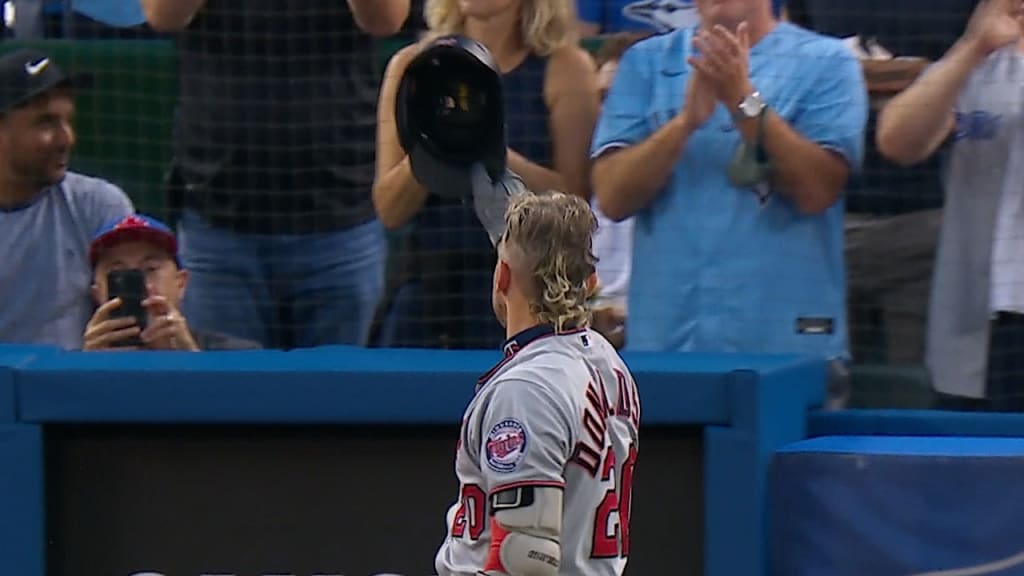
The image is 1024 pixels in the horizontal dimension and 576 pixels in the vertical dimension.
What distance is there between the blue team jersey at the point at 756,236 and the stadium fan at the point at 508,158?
0.25 metres

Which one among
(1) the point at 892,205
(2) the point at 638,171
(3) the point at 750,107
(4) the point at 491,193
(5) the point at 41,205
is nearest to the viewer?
(4) the point at 491,193

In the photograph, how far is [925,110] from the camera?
4457 mm

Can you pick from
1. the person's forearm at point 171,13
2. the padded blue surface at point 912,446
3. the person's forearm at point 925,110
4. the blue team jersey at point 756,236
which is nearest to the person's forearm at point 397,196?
the blue team jersey at point 756,236

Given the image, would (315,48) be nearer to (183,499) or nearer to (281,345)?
(281,345)

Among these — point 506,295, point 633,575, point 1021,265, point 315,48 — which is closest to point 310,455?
point 633,575

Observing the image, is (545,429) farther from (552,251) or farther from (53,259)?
(53,259)

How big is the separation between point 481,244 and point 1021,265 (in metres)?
1.43

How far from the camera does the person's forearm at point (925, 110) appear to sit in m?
4.41

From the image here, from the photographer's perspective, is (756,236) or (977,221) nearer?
(756,236)

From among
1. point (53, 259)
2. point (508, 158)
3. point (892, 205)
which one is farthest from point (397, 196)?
point (892, 205)

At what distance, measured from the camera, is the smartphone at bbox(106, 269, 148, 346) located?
4426 millimetres

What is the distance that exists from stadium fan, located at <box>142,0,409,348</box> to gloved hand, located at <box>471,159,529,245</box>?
1.30m

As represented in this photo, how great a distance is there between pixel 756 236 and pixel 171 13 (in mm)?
1767

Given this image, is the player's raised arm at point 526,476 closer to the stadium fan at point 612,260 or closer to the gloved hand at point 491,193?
the gloved hand at point 491,193
